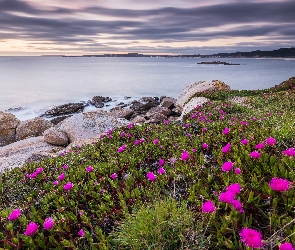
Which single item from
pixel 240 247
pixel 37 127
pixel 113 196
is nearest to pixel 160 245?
pixel 240 247

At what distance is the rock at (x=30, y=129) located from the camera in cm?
1994

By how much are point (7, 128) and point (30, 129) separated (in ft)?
5.39

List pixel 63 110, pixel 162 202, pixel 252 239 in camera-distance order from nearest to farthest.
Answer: pixel 252 239 < pixel 162 202 < pixel 63 110

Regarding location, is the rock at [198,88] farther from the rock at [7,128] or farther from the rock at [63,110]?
the rock at [63,110]

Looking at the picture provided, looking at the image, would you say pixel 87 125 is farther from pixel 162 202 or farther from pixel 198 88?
pixel 162 202

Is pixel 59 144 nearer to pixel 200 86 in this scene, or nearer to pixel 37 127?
pixel 37 127

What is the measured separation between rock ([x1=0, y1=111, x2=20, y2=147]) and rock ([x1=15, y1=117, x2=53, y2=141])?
1.30 feet

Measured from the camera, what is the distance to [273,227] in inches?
108

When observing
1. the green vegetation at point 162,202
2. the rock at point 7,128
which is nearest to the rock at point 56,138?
the rock at point 7,128

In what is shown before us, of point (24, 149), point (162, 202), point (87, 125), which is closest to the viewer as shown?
point (162, 202)

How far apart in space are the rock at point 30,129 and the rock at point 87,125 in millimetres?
4630

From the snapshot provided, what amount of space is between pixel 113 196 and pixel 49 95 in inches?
2123

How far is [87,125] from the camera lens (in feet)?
52.2

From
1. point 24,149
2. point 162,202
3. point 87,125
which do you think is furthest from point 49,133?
point 162,202
